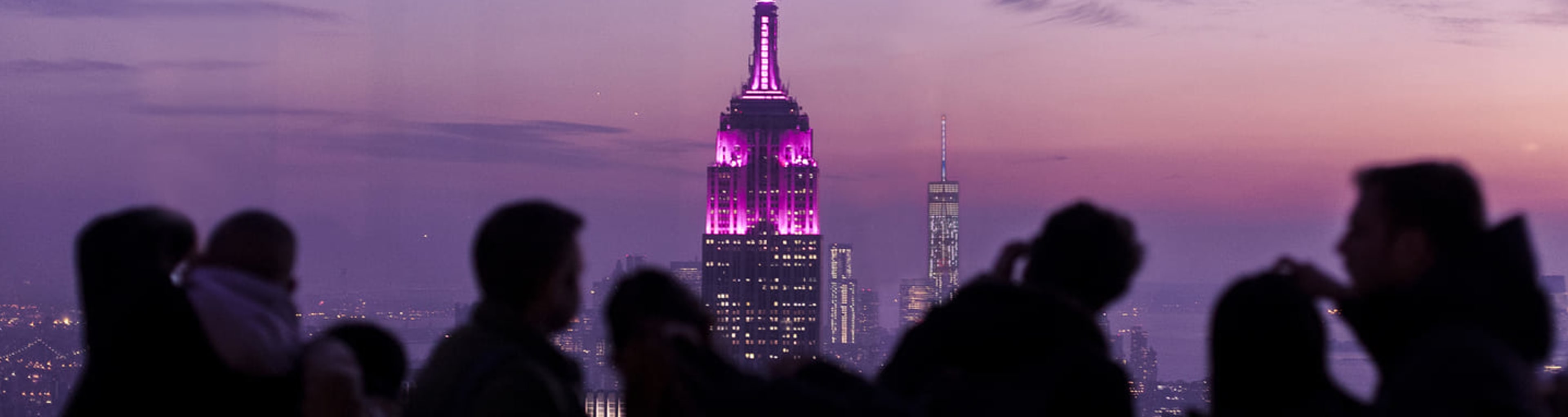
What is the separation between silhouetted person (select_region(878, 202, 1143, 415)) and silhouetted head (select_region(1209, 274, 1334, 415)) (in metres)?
0.33

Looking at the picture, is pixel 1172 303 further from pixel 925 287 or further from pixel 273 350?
pixel 925 287

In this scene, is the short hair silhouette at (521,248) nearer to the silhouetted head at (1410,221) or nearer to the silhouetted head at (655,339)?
the silhouetted head at (655,339)

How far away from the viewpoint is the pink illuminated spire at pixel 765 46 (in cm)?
16912

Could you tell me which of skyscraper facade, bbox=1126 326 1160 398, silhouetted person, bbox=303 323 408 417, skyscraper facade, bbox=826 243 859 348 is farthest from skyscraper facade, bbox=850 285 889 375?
silhouetted person, bbox=303 323 408 417

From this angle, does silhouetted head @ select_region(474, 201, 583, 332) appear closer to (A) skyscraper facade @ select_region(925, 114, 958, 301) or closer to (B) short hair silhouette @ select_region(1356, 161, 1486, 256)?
(B) short hair silhouette @ select_region(1356, 161, 1486, 256)

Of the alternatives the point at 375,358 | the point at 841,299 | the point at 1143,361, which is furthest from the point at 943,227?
the point at 375,358

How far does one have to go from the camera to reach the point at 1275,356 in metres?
4.06

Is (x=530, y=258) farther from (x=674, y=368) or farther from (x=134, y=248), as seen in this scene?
(x=134, y=248)

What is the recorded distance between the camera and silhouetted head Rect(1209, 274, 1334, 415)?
13.3 ft

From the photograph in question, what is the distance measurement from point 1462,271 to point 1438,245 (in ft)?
0.45

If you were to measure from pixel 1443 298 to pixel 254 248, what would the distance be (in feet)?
11.6

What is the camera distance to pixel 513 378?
4098 millimetres

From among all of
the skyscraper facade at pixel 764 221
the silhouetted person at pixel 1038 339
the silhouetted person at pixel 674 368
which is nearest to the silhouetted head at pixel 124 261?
the silhouetted person at pixel 674 368

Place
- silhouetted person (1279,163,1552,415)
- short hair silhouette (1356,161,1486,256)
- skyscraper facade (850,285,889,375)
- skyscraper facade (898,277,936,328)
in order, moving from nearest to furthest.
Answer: silhouetted person (1279,163,1552,415)
short hair silhouette (1356,161,1486,256)
skyscraper facade (850,285,889,375)
skyscraper facade (898,277,936,328)
